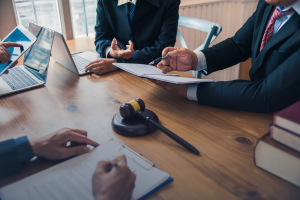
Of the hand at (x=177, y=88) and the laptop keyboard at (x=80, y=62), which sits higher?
the hand at (x=177, y=88)

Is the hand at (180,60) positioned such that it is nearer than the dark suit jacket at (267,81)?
No

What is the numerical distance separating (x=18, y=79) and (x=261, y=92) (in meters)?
1.02

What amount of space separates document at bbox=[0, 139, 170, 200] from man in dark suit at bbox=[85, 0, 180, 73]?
0.81m

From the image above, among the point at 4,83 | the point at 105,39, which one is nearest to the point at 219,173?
the point at 4,83

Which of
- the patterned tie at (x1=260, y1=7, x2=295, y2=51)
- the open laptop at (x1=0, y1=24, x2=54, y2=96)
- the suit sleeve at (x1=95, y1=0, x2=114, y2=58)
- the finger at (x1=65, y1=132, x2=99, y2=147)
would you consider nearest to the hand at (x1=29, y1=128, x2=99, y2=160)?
the finger at (x1=65, y1=132, x2=99, y2=147)

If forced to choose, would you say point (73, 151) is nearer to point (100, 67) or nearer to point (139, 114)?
point (139, 114)

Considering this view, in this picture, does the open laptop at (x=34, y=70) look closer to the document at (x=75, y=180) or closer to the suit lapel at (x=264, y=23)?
the document at (x=75, y=180)

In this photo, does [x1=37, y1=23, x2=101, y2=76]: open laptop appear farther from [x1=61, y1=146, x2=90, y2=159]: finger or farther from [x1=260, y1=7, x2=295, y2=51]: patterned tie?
[x1=260, y1=7, x2=295, y2=51]: patterned tie

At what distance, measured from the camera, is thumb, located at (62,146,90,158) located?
0.59 m

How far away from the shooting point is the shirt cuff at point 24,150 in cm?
58

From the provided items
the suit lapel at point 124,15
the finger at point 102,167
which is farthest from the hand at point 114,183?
the suit lapel at point 124,15

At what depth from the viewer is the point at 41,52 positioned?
1.15 m

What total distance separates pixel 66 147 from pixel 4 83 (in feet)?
2.16

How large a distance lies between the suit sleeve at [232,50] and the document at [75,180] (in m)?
0.70
